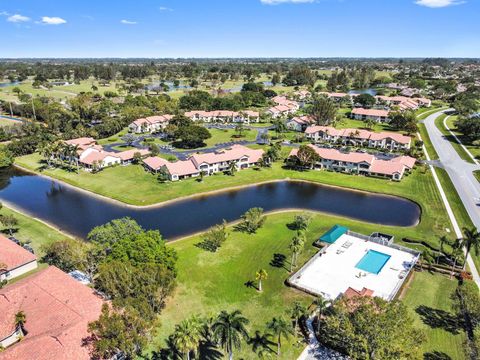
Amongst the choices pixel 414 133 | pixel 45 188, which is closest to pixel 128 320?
pixel 45 188

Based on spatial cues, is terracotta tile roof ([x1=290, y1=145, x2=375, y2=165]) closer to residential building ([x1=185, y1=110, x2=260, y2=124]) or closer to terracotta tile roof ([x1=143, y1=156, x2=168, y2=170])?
terracotta tile roof ([x1=143, y1=156, x2=168, y2=170])

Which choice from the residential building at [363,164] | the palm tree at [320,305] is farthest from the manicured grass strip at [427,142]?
the palm tree at [320,305]

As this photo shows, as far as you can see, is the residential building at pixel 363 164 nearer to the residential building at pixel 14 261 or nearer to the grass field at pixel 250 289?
the grass field at pixel 250 289

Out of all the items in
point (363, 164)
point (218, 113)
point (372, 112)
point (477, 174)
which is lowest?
point (477, 174)

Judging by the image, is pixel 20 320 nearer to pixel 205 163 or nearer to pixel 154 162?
pixel 205 163

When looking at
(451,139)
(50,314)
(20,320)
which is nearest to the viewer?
(20,320)

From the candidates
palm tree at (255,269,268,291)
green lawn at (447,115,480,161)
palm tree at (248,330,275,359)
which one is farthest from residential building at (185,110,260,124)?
palm tree at (248,330,275,359)

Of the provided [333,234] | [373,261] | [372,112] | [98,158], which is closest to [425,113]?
[372,112]
